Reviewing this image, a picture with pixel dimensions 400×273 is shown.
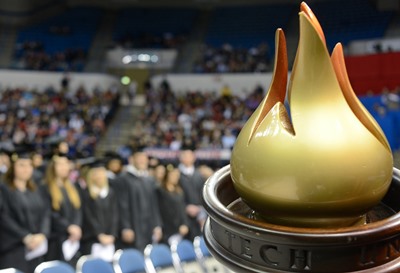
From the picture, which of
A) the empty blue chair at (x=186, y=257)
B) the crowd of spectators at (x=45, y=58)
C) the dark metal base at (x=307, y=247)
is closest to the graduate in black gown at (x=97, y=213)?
the empty blue chair at (x=186, y=257)

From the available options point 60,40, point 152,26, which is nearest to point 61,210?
point 60,40

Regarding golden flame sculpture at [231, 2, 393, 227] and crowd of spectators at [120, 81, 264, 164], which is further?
crowd of spectators at [120, 81, 264, 164]

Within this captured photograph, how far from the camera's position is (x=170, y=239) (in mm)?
5754

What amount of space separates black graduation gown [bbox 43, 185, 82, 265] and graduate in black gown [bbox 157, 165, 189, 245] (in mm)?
1336

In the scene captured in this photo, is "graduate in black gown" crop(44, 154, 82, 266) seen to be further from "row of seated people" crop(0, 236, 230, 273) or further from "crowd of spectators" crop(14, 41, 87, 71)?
"crowd of spectators" crop(14, 41, 87, 71)

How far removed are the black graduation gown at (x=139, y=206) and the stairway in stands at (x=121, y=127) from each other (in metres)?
9.59

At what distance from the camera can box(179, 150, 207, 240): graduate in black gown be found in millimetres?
5992

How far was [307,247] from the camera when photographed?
2.26 ft

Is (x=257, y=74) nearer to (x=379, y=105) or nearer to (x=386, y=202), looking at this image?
(x=379, y=105)

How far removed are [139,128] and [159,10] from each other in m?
10.0

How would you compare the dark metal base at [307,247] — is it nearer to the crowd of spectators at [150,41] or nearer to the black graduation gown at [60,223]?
the black graduation gown at [60,223]

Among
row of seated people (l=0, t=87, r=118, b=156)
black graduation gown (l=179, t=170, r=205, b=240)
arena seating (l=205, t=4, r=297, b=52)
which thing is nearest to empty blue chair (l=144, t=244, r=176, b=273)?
black graduation gown (l=179, t=170, r=205, b=240)

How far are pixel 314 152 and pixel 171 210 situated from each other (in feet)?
17.1

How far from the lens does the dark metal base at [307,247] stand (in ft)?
2.25
